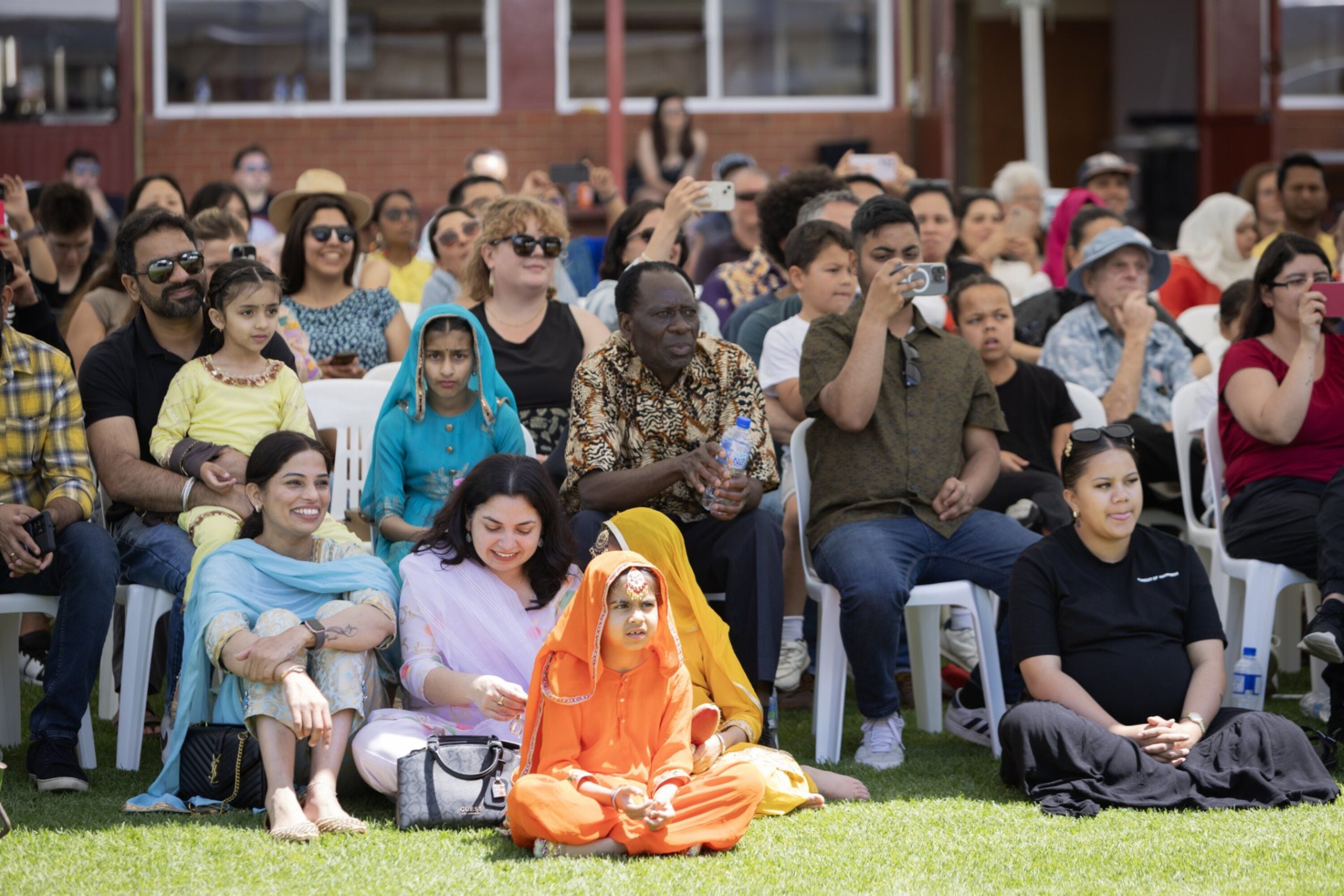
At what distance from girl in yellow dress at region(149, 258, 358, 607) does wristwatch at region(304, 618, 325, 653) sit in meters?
0.73

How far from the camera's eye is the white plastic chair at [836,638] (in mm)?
4684

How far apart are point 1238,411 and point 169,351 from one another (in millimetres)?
3409

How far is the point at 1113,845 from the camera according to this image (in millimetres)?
3652

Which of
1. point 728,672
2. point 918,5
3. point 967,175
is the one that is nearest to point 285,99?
point 918,5

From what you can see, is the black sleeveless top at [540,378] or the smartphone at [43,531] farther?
the black sleeveless top at [540,378]

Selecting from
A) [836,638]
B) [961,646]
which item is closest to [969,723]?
[836,638]

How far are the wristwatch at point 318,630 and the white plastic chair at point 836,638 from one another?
2.43ft

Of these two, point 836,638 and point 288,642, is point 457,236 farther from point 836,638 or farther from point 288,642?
point 288,642

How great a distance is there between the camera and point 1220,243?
324 inches

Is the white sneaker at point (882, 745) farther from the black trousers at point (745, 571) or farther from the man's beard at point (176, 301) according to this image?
the man's beard at point (176, 301)

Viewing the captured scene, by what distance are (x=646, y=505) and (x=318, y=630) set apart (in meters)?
1.17

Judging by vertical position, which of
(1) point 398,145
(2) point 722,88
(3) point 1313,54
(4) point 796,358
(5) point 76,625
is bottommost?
(5) point 76,625

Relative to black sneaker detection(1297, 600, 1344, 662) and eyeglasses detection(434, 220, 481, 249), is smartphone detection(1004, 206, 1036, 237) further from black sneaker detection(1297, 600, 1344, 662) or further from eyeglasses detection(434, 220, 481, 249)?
black sneaker detection(1297, 600, 1344, 662)

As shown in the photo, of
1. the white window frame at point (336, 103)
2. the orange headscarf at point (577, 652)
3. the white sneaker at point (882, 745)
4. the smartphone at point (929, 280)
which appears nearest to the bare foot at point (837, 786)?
the white sneaker at point (882, 745)
